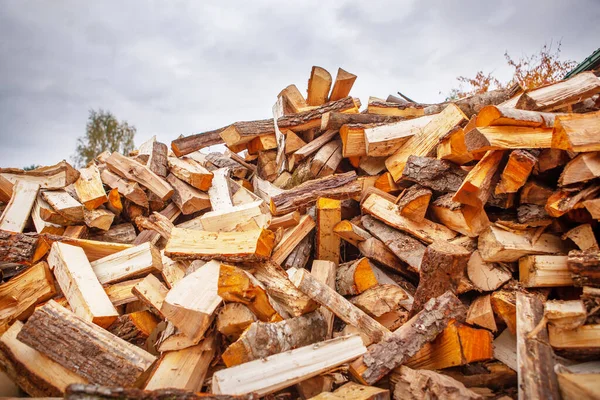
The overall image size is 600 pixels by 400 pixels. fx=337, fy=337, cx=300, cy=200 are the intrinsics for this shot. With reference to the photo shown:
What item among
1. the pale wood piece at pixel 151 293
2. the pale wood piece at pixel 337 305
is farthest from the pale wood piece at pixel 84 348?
the pale wood piece at pixel 337 305

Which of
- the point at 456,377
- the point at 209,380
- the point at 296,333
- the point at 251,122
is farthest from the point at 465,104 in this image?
the point at 209,380

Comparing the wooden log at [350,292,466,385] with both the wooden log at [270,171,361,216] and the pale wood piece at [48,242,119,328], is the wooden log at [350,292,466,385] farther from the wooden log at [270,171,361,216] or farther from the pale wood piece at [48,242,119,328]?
the pale wood piece at [48,242,119,328]

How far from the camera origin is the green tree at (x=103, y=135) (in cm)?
1638

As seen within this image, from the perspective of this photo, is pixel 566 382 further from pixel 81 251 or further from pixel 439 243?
pixel 81 251

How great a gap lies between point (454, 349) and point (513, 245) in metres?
0.82

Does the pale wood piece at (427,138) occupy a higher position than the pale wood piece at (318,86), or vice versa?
the pale wood piece at (318,86)

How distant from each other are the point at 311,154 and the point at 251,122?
32.9 inches

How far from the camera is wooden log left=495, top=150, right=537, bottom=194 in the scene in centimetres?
220

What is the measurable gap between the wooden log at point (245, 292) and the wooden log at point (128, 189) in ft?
6.46

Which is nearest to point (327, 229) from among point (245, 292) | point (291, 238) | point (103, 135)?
point (291, 238)

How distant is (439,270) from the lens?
2150 mm

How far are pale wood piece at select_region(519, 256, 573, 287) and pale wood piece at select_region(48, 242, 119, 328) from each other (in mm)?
2753

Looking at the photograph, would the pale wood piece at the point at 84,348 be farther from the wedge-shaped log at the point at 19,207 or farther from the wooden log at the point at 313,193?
the wedge-shaped log at the point at 19,207

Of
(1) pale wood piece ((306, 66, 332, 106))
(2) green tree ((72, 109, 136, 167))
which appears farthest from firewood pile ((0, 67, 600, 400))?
(2) green tree ((72, 109, 136, 167))
